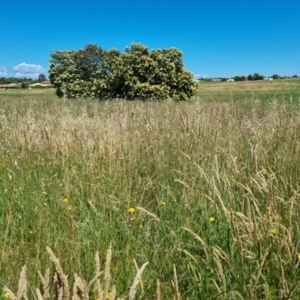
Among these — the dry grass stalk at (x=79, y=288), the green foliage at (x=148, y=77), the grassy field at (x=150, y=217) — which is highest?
the green foliage at (x=148, y=77)

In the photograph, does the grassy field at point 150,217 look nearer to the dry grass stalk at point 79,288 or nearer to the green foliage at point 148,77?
the dry grass stalk at point 79,288

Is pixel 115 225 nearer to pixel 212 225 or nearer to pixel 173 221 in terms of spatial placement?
pixel 173 221

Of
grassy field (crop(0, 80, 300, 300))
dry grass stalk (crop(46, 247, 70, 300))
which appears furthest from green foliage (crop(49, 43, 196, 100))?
dry grass stalk (crop(46, 247, 70, 300))

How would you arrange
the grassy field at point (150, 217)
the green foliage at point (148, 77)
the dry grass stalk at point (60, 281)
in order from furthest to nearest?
the green foliage at point (148, 77) < the grassy field at point (150, 217) < the dry grass stalk at point (60, 281)

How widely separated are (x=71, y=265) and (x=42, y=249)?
22cm

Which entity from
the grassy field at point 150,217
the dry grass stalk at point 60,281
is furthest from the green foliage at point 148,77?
the dry grass stalk at point 60,281

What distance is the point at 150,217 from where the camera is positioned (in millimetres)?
2152

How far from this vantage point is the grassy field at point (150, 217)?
4.38 ft

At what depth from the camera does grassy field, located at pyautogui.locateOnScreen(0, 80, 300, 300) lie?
52.6 inches

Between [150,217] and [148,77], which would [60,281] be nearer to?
[150,217]

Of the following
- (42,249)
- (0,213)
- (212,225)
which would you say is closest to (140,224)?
(212,225)

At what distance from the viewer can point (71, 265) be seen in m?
1.66

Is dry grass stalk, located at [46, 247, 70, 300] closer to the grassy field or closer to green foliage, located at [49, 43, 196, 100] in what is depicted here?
the grassy field

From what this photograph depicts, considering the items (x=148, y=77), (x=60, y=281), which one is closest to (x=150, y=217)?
(x=60, y=281)
